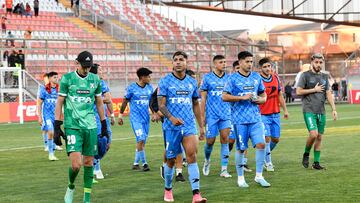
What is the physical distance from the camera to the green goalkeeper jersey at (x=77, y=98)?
1181 centimetres

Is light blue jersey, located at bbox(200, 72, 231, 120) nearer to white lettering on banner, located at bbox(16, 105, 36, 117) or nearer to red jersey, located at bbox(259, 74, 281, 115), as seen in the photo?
red jersey, located at bbox(259, 74, 281, 115)

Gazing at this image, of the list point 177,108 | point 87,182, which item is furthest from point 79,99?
point 177,108

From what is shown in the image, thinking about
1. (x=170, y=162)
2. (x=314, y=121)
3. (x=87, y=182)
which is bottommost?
(x=87, y=182)

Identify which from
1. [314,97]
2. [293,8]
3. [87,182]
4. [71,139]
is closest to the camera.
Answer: [71,139]

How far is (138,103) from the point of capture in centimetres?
1775

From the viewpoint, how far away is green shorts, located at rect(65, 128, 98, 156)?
38.7 feet

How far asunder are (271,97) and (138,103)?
288 centimetres

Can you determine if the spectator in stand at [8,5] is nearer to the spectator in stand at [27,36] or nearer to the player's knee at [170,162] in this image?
the spectator in stand at [27,36]

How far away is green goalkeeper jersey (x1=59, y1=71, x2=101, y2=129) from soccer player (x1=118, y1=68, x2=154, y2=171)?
5.40m

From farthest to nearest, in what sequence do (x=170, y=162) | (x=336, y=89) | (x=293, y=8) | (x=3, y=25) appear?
1. (x=336, y=89)
2. (x=293, y=8)
3. (x=3, y=25)
4. (x=170, y=162)

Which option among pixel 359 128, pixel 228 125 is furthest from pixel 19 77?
pixel 228 125

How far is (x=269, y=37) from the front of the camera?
134 meters

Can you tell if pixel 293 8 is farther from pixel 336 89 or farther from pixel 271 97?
pixel 271 97

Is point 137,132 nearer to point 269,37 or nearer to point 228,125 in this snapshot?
point 228,125
